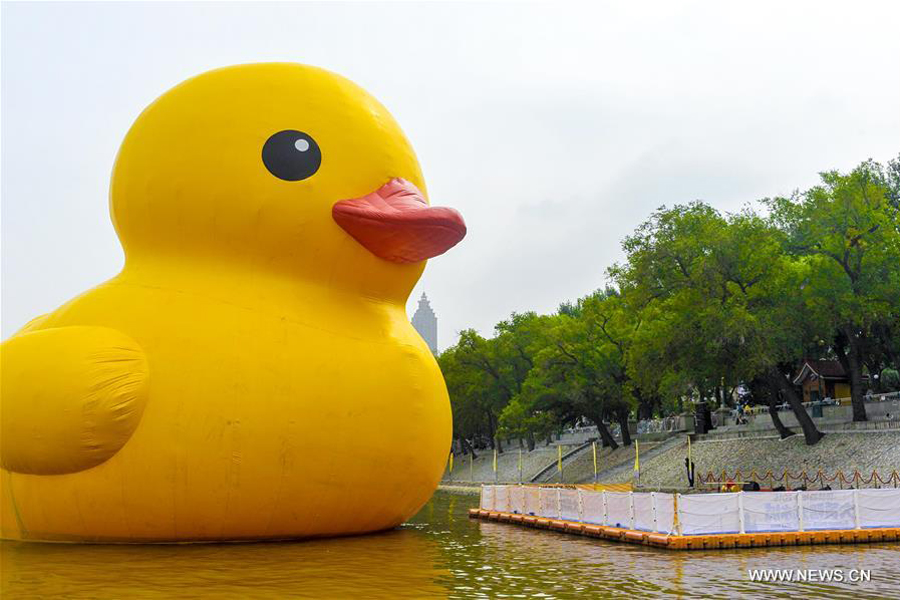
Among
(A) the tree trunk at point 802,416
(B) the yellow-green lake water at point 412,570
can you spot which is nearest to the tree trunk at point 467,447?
(A) the tree trunk at point 802,416

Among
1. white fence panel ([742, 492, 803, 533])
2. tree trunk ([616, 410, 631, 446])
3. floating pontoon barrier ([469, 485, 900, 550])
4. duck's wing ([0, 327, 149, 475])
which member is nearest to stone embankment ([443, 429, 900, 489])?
tree trunk ([616, 410, 631, 446])

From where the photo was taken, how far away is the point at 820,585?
35.3ft

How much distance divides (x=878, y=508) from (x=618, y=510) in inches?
197

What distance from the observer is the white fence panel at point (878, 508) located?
16.2 meters

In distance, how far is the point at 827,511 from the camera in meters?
16.1

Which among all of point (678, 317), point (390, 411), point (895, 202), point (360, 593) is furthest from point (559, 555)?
point (895, 202)

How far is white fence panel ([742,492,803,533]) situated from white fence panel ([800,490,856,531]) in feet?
0.71

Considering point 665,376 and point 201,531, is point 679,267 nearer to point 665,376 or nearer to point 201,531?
point 665,376

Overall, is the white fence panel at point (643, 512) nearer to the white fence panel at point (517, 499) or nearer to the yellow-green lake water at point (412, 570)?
the yellow-green lake water at point (412, 570)

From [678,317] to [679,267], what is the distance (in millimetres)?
2128

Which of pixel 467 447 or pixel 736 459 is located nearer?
pixel 736 459

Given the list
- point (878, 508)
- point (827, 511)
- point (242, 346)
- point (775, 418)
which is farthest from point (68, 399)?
point (775, 418)

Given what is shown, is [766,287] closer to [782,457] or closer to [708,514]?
[782,457]

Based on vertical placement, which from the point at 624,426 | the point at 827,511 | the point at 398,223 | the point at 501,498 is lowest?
the point at 501,498
